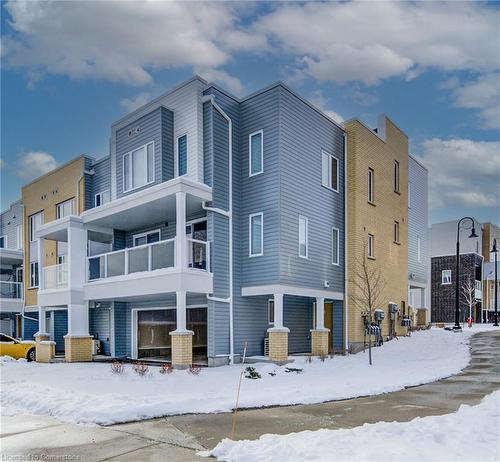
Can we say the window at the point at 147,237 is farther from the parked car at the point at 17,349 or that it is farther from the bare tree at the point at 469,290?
the bare tree at the point at 469,290

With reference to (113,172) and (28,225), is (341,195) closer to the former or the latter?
(113,172)

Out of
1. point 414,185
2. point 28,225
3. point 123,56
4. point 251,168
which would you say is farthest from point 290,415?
point 28,225

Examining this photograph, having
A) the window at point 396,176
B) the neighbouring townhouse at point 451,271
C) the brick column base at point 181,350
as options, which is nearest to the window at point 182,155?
the brick column base at point 181,350

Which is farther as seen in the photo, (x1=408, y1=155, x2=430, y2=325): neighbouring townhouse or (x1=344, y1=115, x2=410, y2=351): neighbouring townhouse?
(x1=408, y1=155, x2=430, y2=325): neighbouring townhouse

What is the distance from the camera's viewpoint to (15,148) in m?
22.3

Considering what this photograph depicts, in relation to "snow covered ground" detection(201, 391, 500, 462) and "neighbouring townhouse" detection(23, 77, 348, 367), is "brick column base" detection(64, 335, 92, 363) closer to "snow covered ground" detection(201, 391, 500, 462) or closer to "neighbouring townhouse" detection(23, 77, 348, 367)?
"neighbouring townhouse" detection(23, 77, 348, 367)

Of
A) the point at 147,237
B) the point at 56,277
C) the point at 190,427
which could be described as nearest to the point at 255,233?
the point at 147,237

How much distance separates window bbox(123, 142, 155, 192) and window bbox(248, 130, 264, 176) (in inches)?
150

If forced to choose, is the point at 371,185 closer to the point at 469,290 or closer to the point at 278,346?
the point at 278,346

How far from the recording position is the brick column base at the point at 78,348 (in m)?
18.4

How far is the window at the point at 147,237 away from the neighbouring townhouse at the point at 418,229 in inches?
541

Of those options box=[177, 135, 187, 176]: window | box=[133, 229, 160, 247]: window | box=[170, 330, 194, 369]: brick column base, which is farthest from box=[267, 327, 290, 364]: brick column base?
box=[177, 135, 187, 176]: window

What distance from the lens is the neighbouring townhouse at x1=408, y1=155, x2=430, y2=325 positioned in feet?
86.0

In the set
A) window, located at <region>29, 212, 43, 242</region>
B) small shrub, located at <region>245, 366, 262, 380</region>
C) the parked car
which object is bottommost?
the parked car
